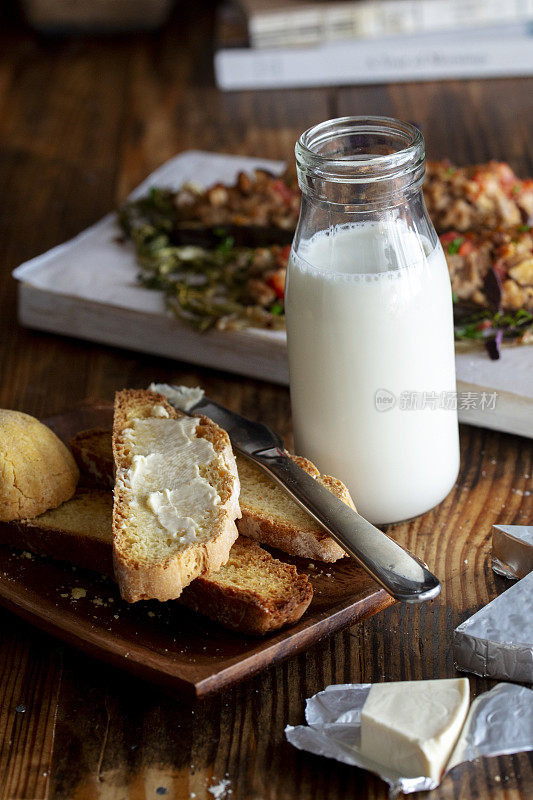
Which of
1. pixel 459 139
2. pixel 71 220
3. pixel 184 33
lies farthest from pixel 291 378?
pixel 184 33

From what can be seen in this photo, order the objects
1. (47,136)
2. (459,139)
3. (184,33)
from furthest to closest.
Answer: (184,33)
(47,136)
(459,139)

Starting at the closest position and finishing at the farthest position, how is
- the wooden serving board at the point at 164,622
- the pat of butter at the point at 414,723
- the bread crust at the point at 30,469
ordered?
the pat of butter at the point at 414,723
the wooden serving board at the point at 164,622
the bread crust at the point at 30,469

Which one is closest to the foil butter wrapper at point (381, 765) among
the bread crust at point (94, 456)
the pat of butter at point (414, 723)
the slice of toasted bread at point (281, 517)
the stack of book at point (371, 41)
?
the pat of butter at point (414, 723)

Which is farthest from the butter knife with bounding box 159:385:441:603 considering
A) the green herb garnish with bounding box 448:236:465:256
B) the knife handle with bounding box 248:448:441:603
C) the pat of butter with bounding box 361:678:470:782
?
the green herb garnish with bounding box 448:236:465:256

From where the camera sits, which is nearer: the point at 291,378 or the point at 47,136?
the point at 291,378

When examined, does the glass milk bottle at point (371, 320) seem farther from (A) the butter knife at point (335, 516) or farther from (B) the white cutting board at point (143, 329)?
(B) the white cutting board at point (143, 329)

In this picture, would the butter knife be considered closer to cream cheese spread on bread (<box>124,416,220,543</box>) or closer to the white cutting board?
cream cheese spread on bread (<box>124,416,220,543</box>)

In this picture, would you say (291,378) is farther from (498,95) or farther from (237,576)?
(498,95)
